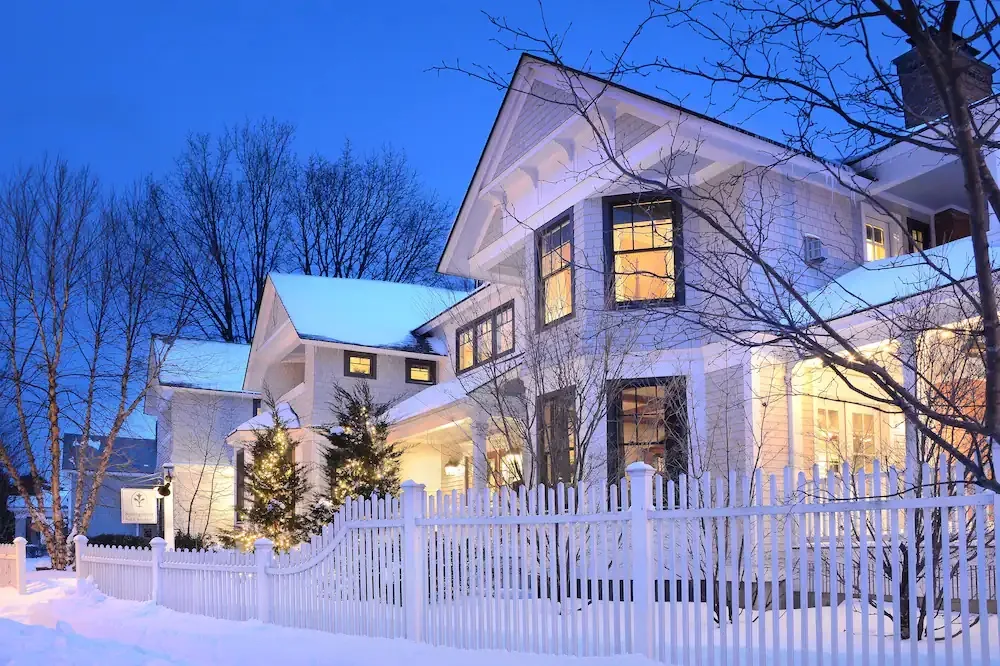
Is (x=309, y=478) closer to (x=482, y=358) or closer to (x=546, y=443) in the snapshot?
(x=482, y=358)

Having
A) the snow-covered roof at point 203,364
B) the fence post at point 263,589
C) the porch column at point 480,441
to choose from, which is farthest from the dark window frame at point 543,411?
the snow-covered roof at point 203,364

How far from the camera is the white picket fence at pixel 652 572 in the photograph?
5.46 meters

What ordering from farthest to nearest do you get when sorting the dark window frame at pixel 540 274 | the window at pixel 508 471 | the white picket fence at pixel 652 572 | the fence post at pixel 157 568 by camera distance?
the dark window frame at pixel 540 274, the fence post at pixel 157 568, the window at pixel 508 471, the white picket fence at pixel 652 572

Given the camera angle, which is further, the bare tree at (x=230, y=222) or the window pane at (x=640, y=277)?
the bare tree at (x=230, y=222)

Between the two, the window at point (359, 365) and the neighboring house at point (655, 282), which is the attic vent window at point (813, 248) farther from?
the window at point (359, 365)

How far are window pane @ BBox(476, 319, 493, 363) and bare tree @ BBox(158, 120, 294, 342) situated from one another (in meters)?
23.0

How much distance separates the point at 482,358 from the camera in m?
18.9

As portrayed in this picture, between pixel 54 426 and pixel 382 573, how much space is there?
49.7ft

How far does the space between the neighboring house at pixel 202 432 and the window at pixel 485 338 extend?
10.6 meters

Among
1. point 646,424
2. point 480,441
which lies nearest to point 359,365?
point 480,441

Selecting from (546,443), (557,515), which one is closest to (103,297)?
(546,443)

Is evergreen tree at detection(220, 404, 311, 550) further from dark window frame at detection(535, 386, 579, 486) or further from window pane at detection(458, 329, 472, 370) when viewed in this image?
dark window frame at detection(535, 386, 579, 486)

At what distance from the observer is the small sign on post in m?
19.8

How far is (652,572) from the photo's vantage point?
A: 670cm
